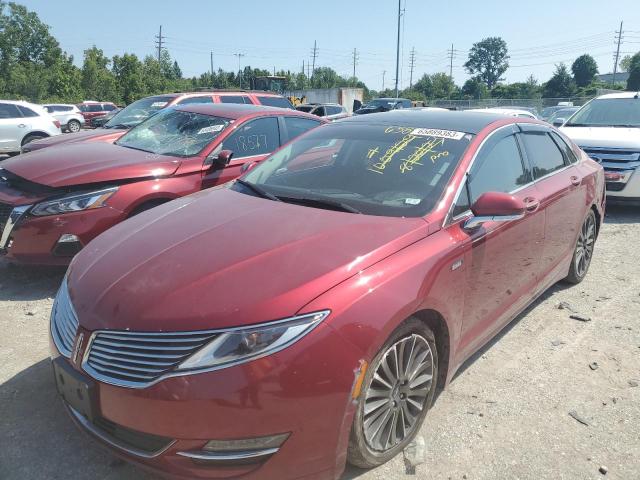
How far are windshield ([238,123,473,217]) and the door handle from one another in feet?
1.88

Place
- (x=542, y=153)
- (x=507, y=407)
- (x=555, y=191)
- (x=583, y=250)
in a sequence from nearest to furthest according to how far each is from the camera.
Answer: (x=507, y=407) < (x=555, y=191) < (x=542, y=153) < (x=583, y=250)

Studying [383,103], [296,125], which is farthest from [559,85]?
[296,125]

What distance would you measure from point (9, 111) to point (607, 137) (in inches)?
565

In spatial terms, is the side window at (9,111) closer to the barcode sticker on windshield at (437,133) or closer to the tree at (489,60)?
the barcode sticker on windshield at (437,133)

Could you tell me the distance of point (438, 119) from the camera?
3602mm

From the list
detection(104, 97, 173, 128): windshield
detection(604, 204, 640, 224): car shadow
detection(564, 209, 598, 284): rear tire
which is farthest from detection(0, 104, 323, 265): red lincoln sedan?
detection(604, 204, 640, 224): car shadow

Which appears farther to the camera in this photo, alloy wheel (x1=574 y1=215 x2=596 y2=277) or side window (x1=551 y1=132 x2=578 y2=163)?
alloy wheel (x1=574 y1=215 x2=596 y2=277)

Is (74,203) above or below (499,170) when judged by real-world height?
below

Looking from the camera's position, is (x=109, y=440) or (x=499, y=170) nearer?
(x=109, y=440)

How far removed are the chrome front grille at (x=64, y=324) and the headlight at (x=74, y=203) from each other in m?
1.93

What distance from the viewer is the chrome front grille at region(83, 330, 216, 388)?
1.94 meters

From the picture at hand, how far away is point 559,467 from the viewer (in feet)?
8.21

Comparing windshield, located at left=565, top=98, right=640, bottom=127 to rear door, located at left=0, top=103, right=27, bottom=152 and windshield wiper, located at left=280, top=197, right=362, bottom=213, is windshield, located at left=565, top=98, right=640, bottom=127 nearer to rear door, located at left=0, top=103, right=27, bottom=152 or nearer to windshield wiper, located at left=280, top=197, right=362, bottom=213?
windshield wiper, located at left=280, top=197, right=362, bottom=213

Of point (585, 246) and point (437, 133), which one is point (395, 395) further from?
point (585, 246)
